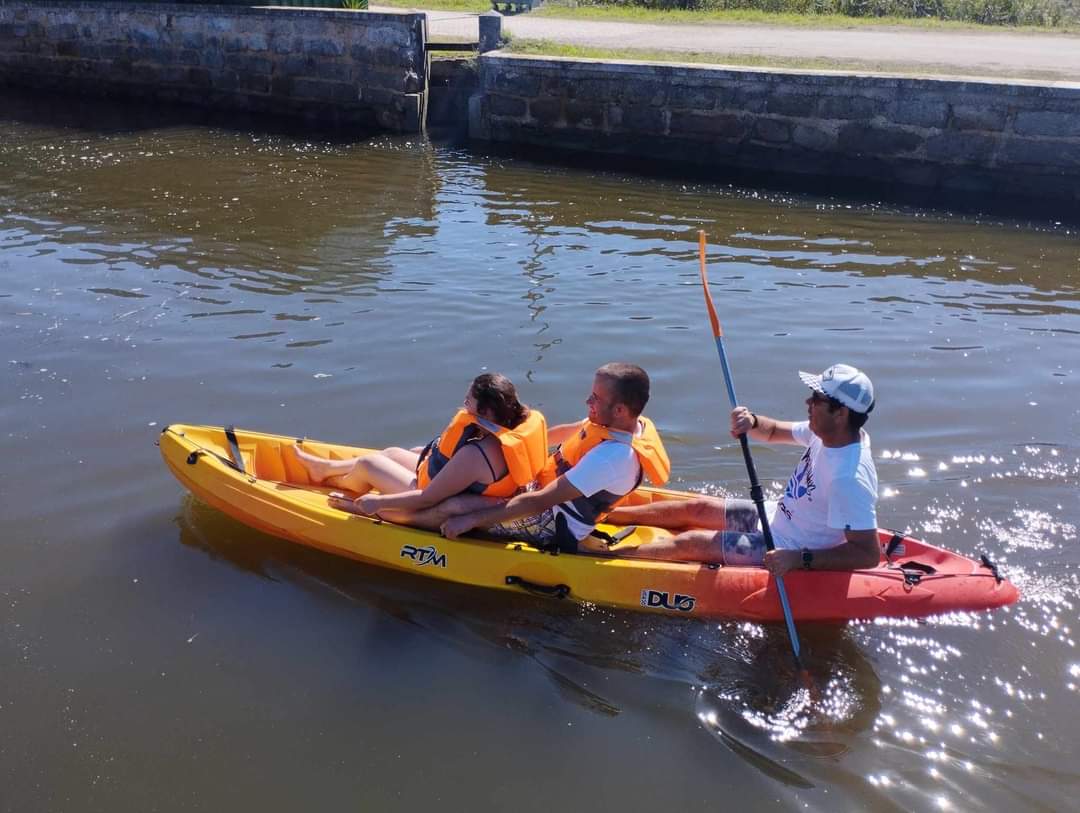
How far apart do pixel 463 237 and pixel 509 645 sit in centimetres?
616

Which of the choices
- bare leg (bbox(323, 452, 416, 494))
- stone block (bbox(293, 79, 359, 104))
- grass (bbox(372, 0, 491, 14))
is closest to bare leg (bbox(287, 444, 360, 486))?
bare leg (bbox(323, 452, 416, 494))

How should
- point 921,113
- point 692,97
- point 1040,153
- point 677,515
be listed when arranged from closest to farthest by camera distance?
point 677,515 < point 1040,153 < point 921,113 < point 692,97

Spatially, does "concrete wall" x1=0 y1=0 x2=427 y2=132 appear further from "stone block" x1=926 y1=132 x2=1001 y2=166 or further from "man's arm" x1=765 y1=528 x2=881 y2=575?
"man's arm" x1=765 y1=528 x2=881 y2=575

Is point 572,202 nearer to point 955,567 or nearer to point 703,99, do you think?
point 703,99

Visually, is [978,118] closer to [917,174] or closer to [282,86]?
[917,174]

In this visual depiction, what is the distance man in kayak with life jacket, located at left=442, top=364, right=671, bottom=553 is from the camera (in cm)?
411

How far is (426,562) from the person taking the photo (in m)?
4.45

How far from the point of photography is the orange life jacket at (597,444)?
422 cm

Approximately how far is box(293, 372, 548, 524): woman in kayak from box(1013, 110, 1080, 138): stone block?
8533 millimetres

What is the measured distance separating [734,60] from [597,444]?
9.67 metres

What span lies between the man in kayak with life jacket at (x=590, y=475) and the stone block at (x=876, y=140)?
824 centimetres

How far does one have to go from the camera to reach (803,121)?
11.5 m

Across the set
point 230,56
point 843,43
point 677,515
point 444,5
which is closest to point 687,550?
point 677,515

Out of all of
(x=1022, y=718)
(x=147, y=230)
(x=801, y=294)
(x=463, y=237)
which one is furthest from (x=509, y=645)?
(x=147, y=230)
